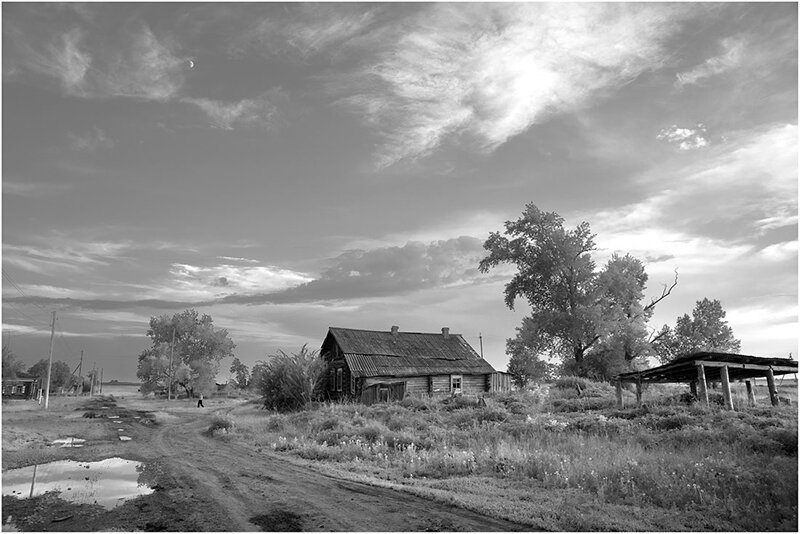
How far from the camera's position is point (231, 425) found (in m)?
26.8

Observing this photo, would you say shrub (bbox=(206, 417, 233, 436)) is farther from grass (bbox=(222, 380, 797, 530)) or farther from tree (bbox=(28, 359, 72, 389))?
tree (bbox=(28, 359, 72, 389))

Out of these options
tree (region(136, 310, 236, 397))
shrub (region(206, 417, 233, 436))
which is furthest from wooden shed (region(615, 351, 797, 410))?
tree (region(136, 310, 236, 397))

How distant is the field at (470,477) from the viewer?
9.05 meters

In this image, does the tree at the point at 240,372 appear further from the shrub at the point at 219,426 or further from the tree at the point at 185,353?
the shrub at the point at 219,426

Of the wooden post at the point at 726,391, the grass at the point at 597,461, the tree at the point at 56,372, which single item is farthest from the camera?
the tree at the point at 56,372

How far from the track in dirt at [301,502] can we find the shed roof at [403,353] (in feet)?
95.9

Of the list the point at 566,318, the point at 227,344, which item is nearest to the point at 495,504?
the point at 566,318

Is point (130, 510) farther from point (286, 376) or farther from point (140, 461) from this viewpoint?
point (286, 376)

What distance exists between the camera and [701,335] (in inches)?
2120

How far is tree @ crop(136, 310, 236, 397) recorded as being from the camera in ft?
246

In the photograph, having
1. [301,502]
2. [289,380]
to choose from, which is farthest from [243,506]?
[289,380]

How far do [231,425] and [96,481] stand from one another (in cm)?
1458

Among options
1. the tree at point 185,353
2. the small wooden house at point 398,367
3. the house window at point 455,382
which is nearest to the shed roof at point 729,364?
the small wooden house at point 398,367

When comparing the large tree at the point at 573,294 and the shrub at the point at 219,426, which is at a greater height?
the large tree at the point at 573,294
